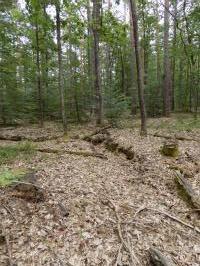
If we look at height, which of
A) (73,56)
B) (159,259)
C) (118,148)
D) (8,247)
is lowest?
(159,259)

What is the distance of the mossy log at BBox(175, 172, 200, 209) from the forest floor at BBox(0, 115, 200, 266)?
0.15m

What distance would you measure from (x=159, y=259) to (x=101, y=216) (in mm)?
1354

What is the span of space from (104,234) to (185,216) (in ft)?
5.70

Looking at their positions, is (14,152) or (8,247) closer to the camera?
(8,247)

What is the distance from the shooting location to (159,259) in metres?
3.45

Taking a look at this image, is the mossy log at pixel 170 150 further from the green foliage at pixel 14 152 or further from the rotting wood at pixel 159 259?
the rotting wood at pixel 159 259

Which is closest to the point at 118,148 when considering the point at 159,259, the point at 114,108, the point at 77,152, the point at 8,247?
the point at 77,152

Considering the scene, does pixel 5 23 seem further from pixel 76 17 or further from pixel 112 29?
pixel 112 29

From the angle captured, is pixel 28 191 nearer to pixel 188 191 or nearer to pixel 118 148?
pixel 188 191

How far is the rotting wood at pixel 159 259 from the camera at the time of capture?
340 centimetres

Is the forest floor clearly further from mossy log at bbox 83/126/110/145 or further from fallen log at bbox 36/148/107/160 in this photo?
mossy log at bbox 83/126/110/145

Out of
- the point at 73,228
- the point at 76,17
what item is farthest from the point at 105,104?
the point at 73,228

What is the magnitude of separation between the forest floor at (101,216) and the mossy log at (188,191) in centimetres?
15

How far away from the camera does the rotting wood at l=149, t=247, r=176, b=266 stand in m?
3.40
